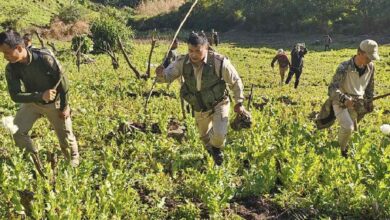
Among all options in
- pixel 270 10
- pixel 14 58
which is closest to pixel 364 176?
pixel 14 58

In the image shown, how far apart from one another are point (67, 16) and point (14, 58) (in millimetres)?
37280

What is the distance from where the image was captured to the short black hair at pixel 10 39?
528 cm

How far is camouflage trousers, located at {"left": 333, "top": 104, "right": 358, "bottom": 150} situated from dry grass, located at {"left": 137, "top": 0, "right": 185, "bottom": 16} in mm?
51894

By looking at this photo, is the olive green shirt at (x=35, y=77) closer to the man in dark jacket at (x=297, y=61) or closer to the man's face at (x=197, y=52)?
the man's face at (x=197, y=52)

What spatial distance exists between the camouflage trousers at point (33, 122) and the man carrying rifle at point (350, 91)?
3.72m

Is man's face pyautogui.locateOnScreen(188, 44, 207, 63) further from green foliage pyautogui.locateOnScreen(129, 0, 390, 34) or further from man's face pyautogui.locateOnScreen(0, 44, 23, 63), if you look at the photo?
green foliage pyautogui.locateOnScreen(129, 0, 390, 34)

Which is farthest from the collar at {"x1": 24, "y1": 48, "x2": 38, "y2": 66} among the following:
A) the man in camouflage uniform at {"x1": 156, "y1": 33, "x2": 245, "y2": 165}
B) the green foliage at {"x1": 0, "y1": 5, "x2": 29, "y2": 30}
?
the green foliage at {"x1": 0, "y1": 5, "x2": 29, "y2": 30}

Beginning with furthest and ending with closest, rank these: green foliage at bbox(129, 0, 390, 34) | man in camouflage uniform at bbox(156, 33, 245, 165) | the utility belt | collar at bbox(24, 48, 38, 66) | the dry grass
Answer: the dry grass
green foliage at bbox(129, 0, 390, 34)
the utility belt
man in camouflage uniform at bbox(156, 33, 245, 165)
collar at bbox(24, 48, 38, 66)

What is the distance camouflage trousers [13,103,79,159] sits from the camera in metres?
6.09

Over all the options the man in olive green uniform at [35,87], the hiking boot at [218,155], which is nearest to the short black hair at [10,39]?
the man in olive green uniform at [35,87]

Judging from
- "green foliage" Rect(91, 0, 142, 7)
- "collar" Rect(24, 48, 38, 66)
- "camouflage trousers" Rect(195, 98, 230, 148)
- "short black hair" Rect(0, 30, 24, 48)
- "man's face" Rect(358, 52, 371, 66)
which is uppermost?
"green foliage" Rect(91, 0, 142, 7)

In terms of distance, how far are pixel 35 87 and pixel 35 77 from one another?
0.14 m

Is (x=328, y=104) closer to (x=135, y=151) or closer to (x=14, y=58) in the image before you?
(x=135, y=151)

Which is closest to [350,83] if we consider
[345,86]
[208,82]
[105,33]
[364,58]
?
[345,86]
